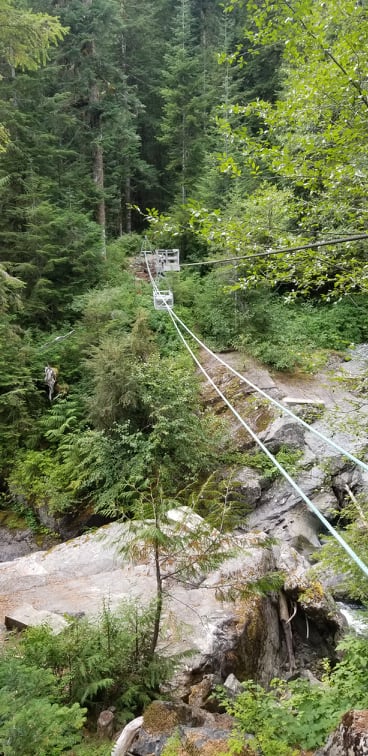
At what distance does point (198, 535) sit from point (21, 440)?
7705 mm

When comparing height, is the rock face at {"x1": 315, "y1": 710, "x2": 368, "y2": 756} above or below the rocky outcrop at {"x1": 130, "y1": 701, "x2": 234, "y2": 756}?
above

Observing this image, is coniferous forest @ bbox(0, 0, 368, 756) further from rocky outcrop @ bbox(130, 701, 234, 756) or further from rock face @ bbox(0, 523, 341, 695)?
rock face @ bbox(0, 523, 341, 695)

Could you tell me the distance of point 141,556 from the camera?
339cm

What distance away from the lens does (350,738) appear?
2.45m

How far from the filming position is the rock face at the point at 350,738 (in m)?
2.36

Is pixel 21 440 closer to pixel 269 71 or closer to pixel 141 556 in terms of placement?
pixel 141 556

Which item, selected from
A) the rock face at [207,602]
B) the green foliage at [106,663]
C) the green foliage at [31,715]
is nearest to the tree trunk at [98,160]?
the rock face at [207,602]

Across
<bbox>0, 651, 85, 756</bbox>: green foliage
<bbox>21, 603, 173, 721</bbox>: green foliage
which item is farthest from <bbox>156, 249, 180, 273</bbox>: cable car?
<bbox>0, 651, 85, 756</bbox>: green foliage

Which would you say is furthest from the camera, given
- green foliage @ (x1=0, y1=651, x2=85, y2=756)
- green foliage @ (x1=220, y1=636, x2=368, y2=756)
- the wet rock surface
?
the wet rock surface

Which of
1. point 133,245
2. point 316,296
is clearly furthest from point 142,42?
point 316,296

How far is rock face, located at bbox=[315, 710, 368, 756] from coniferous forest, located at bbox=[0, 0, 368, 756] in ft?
1.30

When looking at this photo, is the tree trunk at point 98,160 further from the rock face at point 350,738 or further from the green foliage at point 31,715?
the rock face at point 350,738

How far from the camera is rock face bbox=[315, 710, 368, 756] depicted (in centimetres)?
236

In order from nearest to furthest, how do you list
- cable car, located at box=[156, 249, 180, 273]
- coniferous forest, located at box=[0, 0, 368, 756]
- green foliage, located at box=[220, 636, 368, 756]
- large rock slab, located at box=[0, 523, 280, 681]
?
green foliage, located at box=[220, 636, 368, 756]
coniferous forest, located at box=[0, 0, 368, 756]
large rock slab, located at box=[0, 523, 280, 681]
cable car, located at box=[156, 249, 180, 273]
